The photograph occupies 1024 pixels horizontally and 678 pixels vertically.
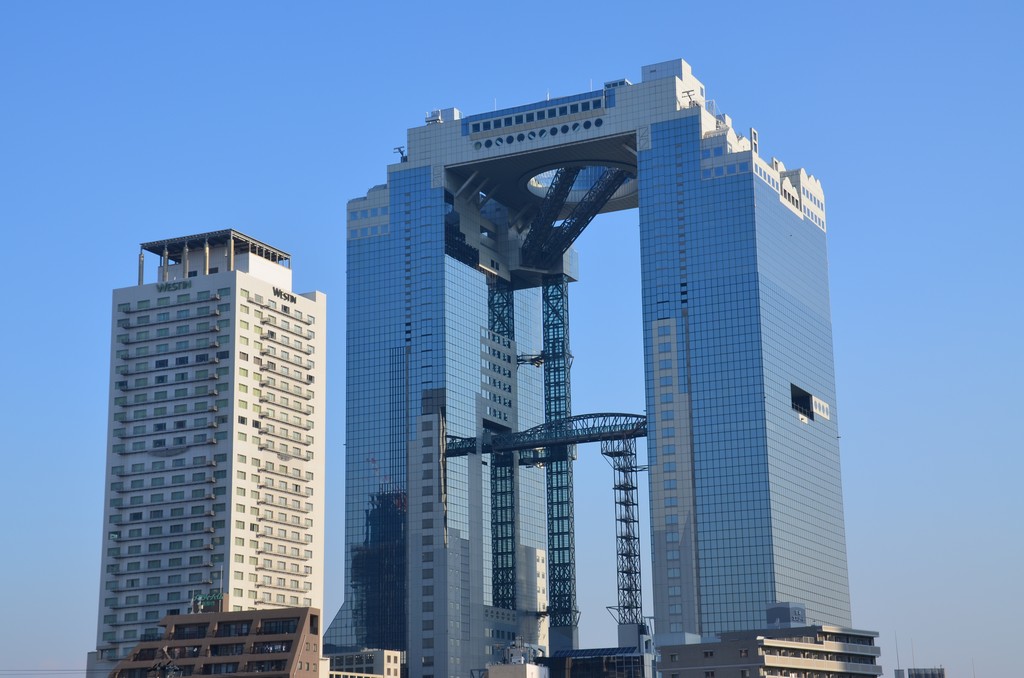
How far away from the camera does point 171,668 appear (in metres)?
200

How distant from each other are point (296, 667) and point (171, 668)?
15.4 meters

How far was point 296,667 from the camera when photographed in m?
199
